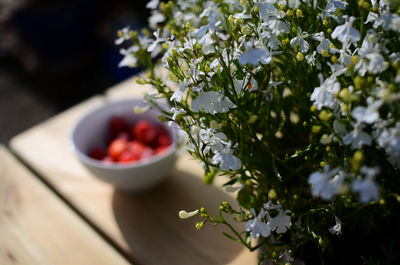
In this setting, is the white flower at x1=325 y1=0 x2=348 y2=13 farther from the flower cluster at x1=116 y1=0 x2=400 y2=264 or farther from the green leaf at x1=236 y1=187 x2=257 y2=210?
the green leaf at x1=236 y1=187 x2=257 y2=210

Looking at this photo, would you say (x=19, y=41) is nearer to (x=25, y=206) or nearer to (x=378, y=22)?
(x=25, y=206)

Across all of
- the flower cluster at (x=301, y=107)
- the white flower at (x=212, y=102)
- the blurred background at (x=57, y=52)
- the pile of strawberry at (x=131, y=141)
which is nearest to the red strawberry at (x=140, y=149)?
the pile of strawberry at (x=131, y=141)

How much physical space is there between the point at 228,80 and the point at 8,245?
20.5 inches

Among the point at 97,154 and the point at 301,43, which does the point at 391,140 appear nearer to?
the point at 301,43

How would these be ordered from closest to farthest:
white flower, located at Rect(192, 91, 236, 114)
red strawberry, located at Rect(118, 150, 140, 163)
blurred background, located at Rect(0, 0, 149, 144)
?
white flower, located at Rect(192, 91, 236, 114), red strawberry, located at Rect(118, 150, 140, 163), blurred background, located at Rect(0, 0, 149, 144)

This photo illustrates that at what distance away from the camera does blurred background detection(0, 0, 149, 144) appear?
211 centimetres

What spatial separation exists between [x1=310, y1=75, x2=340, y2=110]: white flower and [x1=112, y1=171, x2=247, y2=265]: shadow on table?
37 centimetres

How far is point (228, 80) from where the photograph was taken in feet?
1.59

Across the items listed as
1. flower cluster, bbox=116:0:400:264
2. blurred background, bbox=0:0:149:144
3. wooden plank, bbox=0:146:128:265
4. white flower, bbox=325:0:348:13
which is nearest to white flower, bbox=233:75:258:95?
flower cluster, bbox=116:0:400:264

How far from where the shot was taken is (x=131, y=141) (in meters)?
0.90

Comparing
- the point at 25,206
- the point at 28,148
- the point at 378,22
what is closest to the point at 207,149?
the point at 378,22

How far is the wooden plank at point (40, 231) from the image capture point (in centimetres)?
73

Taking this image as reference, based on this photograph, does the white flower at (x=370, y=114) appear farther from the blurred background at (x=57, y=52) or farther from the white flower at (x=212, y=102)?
the blurred background at (x=57, y=52)

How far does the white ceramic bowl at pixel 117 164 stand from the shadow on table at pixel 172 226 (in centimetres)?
4
